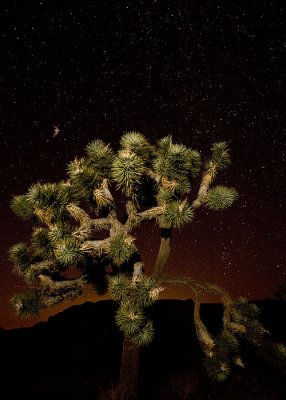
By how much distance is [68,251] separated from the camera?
4.16m

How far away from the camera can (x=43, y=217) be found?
5043 millimetres

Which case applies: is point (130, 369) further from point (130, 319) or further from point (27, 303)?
point (27, 303)

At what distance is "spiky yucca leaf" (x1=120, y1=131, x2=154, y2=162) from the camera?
16.7ft

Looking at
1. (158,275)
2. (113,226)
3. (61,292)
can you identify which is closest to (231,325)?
(158,275)

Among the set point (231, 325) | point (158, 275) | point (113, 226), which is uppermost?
point (113, 226)

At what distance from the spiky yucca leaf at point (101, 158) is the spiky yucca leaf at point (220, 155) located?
1.85 metres

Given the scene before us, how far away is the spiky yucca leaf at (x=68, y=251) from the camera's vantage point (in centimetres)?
414

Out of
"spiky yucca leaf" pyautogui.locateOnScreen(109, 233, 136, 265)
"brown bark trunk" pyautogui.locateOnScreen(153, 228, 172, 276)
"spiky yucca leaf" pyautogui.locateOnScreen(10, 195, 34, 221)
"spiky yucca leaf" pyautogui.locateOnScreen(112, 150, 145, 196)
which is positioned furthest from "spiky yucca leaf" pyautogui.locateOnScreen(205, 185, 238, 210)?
"spiky yucca leaf" pyautogui.locateOnScreen(10, 195, 34, 221)

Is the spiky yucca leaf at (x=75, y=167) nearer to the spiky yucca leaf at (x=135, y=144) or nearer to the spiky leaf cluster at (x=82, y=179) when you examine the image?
Result: the spiky leaf cluster at (x=82, y=179)

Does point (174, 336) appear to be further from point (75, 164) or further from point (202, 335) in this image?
point (75, 164)

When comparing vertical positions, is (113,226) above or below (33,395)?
above

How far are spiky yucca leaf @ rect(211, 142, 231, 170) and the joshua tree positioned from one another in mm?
18

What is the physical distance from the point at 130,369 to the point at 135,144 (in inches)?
159

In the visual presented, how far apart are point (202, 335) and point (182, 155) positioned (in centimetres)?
284
